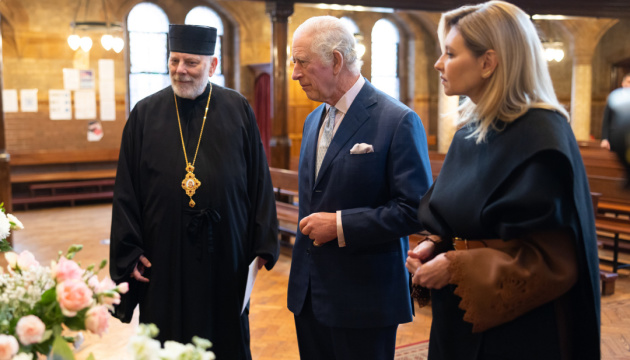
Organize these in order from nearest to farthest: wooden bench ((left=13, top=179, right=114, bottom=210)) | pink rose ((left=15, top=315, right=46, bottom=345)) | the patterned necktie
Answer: pink rose ((left=15, top=315, right=46, bottom=345)) < the patterned necktie < wooden bench ((left=13, top=179, right=114, bottom=210))

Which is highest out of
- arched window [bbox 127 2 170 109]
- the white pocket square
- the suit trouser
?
arched window [bbox 127 2 170 109]

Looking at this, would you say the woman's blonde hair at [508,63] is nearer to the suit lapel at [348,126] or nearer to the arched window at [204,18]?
the suit lapel at [348,126]

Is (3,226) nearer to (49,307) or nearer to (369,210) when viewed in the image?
(49,307)

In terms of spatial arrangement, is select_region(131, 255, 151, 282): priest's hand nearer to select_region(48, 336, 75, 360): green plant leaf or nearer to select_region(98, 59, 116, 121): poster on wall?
select_region(48, 336, 75, 360): green plant leaf

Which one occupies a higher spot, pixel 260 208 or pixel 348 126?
pixel 348 126

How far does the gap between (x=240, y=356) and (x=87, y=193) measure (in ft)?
34.0

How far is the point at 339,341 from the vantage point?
7.23 feet

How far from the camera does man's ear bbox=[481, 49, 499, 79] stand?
159cm

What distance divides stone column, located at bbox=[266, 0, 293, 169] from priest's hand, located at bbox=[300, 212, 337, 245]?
723 centimetres

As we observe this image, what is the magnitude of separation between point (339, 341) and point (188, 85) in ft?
4.04

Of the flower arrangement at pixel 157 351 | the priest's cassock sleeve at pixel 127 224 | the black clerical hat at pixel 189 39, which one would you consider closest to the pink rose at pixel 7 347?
the flower arrangement at pixel 157 351

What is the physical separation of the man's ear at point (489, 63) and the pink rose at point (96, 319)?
1080 millimetres

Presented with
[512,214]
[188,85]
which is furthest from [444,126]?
[512,214]

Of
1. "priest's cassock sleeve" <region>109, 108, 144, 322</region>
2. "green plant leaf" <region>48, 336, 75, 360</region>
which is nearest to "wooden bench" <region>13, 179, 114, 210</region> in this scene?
"priest's cassock sleeve" <region>109, 108, 144, 322</region>
